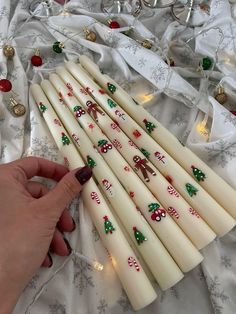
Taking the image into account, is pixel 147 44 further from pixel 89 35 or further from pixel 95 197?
pixel 95 197

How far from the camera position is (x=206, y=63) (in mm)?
817

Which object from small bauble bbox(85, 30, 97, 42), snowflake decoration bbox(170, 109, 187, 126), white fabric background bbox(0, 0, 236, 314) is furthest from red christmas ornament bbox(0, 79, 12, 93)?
snowflake decoration bbox(170, 109, 187, 126)

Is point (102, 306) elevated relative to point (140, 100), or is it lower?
lower

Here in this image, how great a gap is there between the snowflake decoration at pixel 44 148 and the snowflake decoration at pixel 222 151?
28cm

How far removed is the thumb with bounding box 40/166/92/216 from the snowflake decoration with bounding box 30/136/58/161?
0.10 m

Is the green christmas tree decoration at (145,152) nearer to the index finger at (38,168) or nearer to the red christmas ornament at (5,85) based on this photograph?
the index finger at (38,168)

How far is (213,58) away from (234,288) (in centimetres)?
49

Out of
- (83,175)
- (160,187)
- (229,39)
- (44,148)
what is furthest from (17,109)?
(229,39)

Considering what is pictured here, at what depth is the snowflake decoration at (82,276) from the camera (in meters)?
0.59

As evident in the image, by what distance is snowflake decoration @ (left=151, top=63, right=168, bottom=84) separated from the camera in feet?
2.60

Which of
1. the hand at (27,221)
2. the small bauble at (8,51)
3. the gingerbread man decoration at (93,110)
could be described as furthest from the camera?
the small bauble at (8,51)

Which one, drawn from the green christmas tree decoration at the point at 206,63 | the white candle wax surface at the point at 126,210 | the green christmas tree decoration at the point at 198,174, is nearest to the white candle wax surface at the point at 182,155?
the green christmas tree decoration at the point at 198,174

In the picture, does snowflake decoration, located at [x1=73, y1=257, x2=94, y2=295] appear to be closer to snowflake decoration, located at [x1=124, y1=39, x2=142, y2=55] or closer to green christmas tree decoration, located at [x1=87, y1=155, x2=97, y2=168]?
green christmas tree decoration, located at [x1=87, y1=155, x2=97, y2=168]

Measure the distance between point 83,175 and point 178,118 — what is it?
0.87 feet
